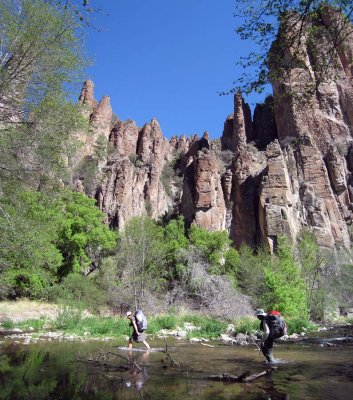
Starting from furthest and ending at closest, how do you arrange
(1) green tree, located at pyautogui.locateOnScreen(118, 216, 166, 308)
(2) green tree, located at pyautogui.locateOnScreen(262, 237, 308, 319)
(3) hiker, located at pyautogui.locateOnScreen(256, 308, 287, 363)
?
(1) green tree, located at pyautogui.locateOnScreen(118, 216, 166, 308) → (2) green tree, located at pyautogui.locateOnScreen(262, 237, 308, 319) → (3) hiker, located at pyautogui.locateOnScreen(256, 308, 287, 363)

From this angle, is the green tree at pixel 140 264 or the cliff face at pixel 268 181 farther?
the cliff face at pixel 268 181

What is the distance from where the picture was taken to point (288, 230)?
5122 cm

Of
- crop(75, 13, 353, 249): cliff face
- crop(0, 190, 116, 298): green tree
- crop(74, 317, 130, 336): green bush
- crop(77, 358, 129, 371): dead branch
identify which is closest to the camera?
crop(77, 358, 129, 371): dead branch

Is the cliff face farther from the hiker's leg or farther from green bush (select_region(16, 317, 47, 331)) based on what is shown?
the hiker's leg

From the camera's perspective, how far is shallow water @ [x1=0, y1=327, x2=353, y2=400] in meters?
6.87

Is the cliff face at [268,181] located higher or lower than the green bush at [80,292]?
higher

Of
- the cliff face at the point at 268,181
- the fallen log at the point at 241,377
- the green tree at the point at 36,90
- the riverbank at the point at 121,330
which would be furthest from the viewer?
the cliff face at the point at 268,181

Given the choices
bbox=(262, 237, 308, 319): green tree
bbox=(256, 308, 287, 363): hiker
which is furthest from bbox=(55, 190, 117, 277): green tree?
bbox=(256, 308, 287, 363): hiker

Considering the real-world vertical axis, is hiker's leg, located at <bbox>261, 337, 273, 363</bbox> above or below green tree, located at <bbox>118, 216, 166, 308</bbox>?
below

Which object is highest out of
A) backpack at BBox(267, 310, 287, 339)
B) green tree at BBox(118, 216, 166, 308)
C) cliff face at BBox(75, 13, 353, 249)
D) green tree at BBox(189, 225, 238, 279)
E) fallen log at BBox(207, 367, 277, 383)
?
cliff face at BBox(75, 13, 353, 249)

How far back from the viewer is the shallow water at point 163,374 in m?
6.87

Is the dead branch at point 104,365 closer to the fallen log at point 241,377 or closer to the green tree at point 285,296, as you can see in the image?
the fallen log at point 241,377

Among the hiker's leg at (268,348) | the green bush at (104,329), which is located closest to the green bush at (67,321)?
the green bush at (104,329)

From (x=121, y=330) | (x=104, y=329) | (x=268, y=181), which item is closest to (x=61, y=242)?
(x=104, y=329)
